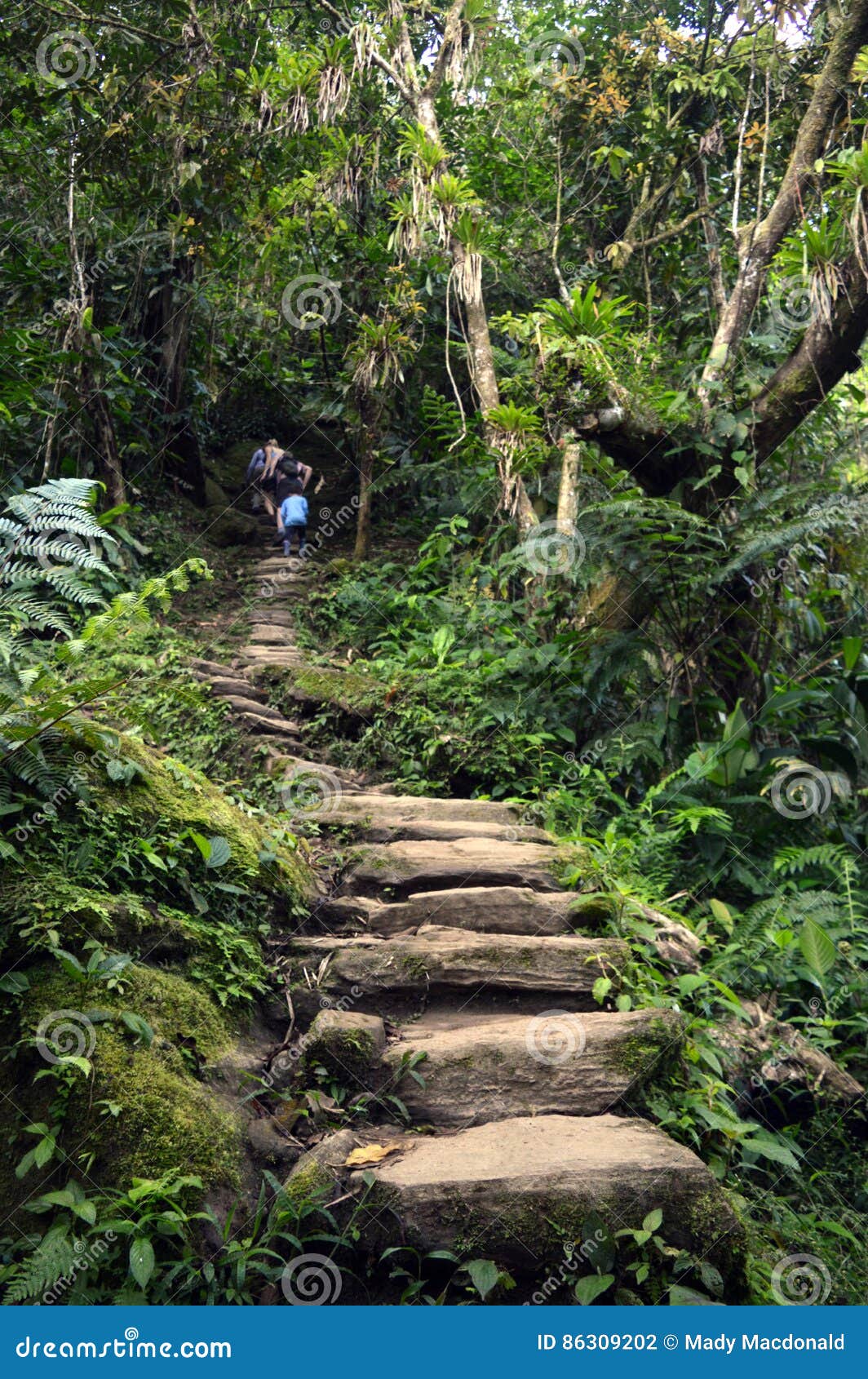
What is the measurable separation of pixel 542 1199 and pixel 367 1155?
521mm

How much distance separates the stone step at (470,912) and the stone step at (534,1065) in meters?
0.68

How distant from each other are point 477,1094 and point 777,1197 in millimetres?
1194

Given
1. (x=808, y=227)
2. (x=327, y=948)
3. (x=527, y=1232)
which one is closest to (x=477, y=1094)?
(x=527, y=1232)

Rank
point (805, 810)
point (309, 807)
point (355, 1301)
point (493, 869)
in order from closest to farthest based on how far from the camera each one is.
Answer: point (355, 1301) → point (493, 869) → point (309, 807) → point (805, 810)

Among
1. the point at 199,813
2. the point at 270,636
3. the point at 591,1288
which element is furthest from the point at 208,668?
the point at 591,1288

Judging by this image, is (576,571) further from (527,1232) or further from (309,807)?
(527,1232)

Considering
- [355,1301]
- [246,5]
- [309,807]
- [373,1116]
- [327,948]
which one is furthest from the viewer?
[246,5]

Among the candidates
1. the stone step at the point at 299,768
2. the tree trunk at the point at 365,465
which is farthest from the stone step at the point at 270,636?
the stone step at the point at 299,768

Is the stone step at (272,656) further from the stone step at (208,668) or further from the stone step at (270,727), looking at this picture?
the stone step at (270,727)

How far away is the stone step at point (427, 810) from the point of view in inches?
210

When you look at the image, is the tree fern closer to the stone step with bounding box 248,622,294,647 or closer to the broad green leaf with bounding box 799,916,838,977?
the broad green leaf with bounding box 799,916,838,977

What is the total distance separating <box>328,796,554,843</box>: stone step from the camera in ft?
16.6

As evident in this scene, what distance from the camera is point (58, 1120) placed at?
8.66ft

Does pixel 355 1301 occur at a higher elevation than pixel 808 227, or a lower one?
lower
